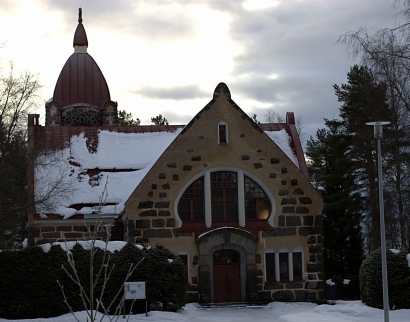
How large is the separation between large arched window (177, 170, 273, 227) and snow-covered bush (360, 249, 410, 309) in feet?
22.0

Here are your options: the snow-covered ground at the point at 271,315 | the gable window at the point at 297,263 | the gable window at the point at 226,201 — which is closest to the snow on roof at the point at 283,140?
the gable window at the point at 226,201

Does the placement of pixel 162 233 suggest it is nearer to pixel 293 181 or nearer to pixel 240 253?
pixel 240 253

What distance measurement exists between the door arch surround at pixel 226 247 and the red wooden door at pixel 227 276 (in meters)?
0.19

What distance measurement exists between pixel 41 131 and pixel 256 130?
11394mm

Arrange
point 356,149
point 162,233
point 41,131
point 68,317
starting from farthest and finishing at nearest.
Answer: point 356,149 < point 41,131 < point 162,233 < point 68,317

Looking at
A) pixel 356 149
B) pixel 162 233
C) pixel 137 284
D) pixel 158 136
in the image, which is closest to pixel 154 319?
pixel 137 284

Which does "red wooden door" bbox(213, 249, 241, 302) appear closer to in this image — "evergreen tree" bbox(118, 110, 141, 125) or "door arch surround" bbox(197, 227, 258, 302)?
"door arch surround" bbox(197, 227, 258, 302)

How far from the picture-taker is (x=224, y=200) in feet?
97.8

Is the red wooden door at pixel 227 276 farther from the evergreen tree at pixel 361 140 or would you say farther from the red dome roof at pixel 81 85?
the red dome roof at pixel 81 85

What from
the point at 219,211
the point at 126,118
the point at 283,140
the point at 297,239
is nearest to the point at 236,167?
the point at 219,211

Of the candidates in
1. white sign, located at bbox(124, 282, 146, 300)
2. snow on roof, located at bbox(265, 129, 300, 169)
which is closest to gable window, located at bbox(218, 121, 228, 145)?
snow on roof, located at bbox(265, 129, 300, 169)

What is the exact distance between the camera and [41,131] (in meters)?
34.8

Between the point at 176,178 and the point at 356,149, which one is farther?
the point at 356,149

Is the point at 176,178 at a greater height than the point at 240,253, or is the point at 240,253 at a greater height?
the point at 176,178
